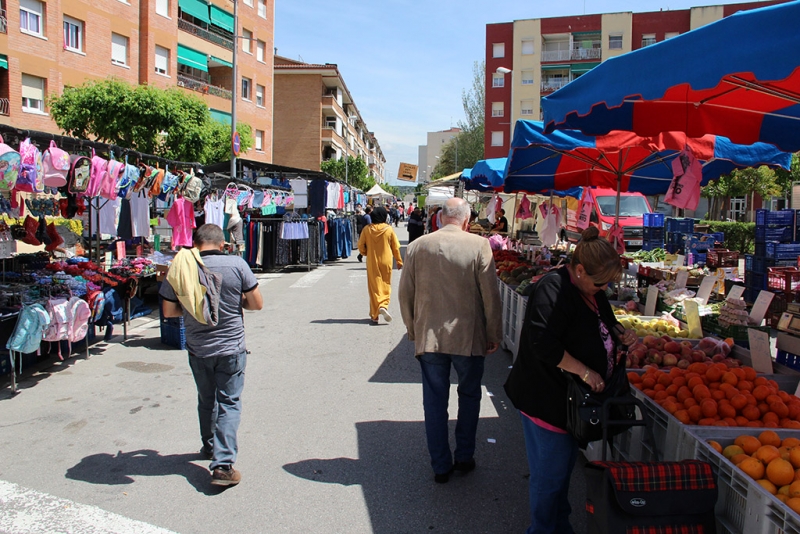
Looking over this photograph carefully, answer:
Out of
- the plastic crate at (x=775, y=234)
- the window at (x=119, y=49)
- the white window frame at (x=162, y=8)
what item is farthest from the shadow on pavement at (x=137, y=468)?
the white window frame at (x=162, y=8)

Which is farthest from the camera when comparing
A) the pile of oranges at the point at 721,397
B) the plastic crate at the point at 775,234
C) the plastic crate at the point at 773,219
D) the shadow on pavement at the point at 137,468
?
the plastic crate at the point at 773,219

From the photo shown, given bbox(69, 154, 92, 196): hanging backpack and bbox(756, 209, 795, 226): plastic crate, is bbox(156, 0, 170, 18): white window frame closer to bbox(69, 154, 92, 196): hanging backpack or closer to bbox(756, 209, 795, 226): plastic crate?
bbox(69, 154, 92, 196): hanging backpack

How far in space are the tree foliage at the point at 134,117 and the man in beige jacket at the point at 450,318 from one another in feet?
69.4

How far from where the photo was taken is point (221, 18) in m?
36.0

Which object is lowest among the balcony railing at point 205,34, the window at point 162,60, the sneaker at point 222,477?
the sneaker at point 222,477

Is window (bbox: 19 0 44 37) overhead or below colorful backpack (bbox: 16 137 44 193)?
overhead

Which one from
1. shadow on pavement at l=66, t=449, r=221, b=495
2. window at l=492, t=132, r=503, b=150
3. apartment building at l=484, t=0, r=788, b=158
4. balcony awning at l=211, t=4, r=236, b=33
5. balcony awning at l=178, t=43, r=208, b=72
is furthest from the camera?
window at l=492, t=132, r=503, b=150

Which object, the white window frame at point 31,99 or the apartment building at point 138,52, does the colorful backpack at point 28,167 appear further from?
the white window frame at point 31,99

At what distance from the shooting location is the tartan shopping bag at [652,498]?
2.41 metres

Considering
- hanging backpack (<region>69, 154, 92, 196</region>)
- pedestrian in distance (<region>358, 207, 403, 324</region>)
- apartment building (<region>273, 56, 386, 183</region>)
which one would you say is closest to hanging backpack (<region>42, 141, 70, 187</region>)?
hanging backpack (<region>69, 154, 92, 196</region>)

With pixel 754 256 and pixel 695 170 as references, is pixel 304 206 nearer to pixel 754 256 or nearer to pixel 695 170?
pixel 754 256

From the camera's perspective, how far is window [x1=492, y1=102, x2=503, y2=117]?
5956cm

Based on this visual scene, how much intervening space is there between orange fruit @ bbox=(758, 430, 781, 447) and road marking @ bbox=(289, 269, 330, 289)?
11353 millimetres

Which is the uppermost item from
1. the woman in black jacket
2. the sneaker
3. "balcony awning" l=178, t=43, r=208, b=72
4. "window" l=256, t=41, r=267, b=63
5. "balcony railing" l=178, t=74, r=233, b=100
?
"window" l=256, t=41, r=267, b=63
